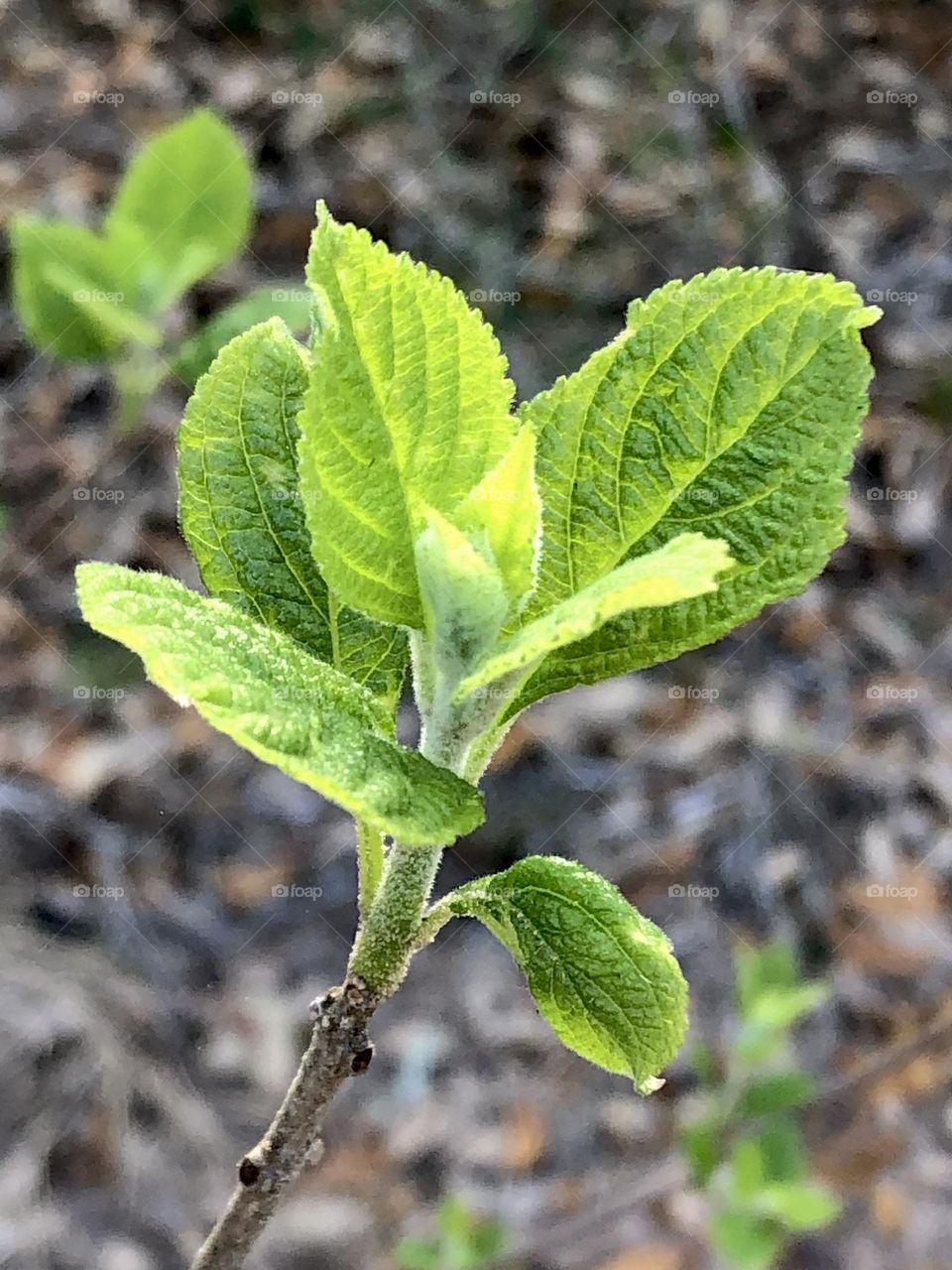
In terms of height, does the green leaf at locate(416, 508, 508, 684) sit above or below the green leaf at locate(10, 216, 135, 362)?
above

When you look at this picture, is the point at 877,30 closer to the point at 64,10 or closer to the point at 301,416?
the point at 64,10

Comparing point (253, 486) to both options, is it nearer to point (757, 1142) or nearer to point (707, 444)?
point (707, 444)

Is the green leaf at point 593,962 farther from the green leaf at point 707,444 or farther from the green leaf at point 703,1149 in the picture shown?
the green leaf at point 703,1149

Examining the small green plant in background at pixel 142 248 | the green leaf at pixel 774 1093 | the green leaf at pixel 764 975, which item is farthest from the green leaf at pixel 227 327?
the green leaf at pixel 774 1093

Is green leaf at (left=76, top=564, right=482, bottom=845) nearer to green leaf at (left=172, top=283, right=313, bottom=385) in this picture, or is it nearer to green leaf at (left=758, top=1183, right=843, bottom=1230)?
green leaf at (left=172, top=283, right=313, bottom=385)

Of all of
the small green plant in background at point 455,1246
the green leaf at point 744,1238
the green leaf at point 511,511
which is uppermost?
the green leaf at point 511,511

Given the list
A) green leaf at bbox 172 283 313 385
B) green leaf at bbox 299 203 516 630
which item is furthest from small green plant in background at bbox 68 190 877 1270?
green leaf at bbox 172 283 313 385
